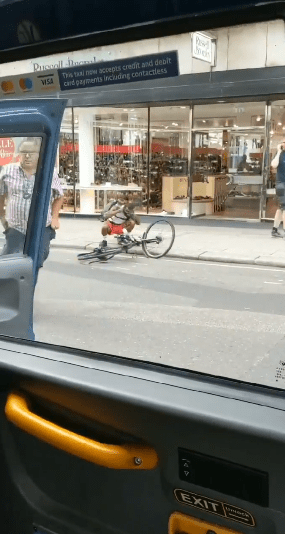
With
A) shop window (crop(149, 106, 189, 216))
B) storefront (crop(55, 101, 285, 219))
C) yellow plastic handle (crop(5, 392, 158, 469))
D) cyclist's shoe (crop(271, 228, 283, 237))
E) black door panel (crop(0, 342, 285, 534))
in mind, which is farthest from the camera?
shop window (crop(149, 106, 189, 216))

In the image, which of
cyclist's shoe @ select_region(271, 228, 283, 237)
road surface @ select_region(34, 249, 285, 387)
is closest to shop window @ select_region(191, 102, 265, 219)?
cyclist's shoe @ select_region(271, 228, 283, 237)

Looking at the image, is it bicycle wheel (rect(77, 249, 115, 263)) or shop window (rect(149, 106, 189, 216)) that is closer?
bicycle wheel (rect(77, 249, 115, 263))

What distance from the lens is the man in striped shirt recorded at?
2.94m

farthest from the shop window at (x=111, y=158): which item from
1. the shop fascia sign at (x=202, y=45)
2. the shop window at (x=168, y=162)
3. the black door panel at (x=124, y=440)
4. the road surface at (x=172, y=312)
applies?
the black door panel at (x=124, y=440)

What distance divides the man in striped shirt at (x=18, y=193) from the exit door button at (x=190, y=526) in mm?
1939

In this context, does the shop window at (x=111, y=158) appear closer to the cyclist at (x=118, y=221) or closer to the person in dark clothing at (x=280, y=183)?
the cyclist at (x=118, y=221)

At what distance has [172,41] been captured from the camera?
162 centimetres

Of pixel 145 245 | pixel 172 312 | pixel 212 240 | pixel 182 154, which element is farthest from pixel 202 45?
pixel 182 154

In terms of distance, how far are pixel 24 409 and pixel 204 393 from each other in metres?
0.54

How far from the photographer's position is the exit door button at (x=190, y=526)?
53.1 inches

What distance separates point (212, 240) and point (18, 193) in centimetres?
787

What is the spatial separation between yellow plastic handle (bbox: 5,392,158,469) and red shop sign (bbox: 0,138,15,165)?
171 centimetres

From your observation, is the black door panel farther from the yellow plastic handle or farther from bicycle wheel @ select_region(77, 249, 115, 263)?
bicycle wheel @ select_region(77, 249, 115, 263)

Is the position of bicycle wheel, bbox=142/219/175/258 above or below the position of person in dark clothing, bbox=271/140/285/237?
below
